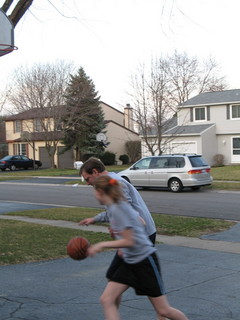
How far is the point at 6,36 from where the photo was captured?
26.5 feet

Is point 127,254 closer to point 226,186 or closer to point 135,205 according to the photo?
point 135,205

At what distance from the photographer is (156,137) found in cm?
3019

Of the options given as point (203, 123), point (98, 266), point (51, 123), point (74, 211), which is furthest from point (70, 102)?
point (98, 266)

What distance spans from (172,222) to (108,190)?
8383 mm

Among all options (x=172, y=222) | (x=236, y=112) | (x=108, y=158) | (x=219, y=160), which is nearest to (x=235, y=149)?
(x=219, y=160)

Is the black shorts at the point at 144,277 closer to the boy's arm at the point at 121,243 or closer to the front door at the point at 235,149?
the boy's arm at the point at 121,243

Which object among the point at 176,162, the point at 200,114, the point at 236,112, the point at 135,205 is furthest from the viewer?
the point at 200,114

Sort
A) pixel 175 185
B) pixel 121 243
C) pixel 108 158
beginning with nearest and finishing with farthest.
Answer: pixel 121 243 < pixel 175 185 < pixel 108 158

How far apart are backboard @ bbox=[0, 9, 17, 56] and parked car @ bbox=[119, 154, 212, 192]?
1372cm

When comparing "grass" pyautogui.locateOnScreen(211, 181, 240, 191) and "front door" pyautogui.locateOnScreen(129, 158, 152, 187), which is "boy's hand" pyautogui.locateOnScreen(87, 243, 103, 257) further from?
"grass" pyautogui.locateOnScreen(211, 181, 240, 191)

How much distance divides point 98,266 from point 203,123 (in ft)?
108

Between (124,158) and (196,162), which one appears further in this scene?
(124,158)

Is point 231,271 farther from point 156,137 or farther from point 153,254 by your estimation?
point 156,137

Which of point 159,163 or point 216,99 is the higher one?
point 216,99
